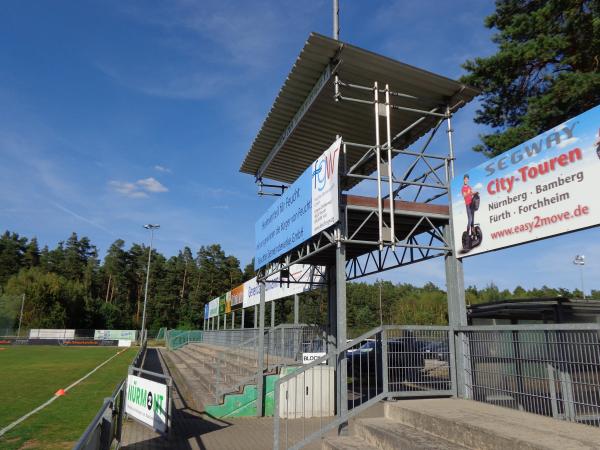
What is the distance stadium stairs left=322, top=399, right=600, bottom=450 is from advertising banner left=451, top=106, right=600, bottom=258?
7.60 feet

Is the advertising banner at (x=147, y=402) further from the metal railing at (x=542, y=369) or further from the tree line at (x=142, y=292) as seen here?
the tree line at (x=142, y=292)

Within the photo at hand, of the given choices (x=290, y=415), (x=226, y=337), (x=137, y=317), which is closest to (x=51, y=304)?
(x=137, y=317)

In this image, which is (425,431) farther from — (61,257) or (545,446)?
(61,257)

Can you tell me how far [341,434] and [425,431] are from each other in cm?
195

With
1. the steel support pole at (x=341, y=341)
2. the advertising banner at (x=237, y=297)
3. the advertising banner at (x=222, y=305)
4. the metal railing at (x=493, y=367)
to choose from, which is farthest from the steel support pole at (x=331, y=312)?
the advertising banner at (x=222, y=305)

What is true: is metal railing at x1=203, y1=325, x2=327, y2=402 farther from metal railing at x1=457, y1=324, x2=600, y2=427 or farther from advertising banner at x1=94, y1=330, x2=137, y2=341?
advertising banner at x1=94, y1=330, x2=137, y2=341

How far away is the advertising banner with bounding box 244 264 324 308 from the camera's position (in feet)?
53.4

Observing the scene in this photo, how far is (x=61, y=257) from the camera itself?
342 ft

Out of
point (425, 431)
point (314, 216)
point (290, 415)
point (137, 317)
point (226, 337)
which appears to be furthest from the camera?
A: point (137, 317)

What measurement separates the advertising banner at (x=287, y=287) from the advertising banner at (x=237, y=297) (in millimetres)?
1560

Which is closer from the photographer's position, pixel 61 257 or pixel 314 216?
pixel 314 216

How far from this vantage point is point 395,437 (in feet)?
18.3

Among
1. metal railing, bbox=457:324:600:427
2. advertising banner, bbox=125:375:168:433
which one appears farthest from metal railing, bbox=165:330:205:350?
metal railing, bbox=457:324:600:427

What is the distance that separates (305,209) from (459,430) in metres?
5.53
